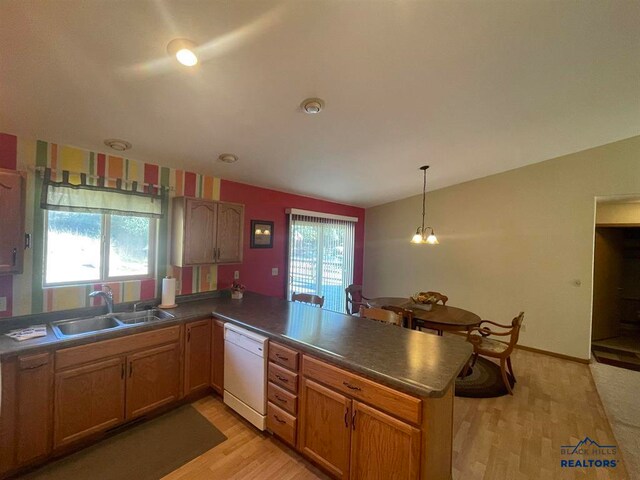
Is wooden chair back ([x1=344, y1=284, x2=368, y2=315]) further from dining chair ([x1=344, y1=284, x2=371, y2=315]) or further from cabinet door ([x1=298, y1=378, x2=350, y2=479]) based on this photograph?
cabinet door ([x1=298, y1=378, x2=350, y2=479])

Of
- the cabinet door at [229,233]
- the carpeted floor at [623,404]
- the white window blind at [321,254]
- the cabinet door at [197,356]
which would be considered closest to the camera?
the carpeted floor at [623,404]

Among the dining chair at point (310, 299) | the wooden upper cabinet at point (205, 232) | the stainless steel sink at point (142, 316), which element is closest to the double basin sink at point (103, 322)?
the stainless steel sink at point (142, 316)

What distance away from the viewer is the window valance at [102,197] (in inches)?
87.7

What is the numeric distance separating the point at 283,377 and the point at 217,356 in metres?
0.93

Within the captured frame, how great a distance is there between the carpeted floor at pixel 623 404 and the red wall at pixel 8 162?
4.74 metres

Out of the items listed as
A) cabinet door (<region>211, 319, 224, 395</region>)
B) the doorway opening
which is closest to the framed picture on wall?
cabinet door (<region>211, 319, 224, 395</region>)

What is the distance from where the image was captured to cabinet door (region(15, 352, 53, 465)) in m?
1.71

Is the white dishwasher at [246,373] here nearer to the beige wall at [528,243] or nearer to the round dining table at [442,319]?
the round dining table at [442,319]

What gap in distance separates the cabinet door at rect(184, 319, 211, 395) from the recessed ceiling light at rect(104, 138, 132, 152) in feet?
5.53

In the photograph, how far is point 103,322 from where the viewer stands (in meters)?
2.43

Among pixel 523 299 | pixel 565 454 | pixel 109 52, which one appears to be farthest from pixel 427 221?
pixel 109 52

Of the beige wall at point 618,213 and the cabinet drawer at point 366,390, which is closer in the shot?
the cabinet drawer at point 366,390

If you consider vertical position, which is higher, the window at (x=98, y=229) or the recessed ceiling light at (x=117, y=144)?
the recessed ceiling light at (x=117, y=144)

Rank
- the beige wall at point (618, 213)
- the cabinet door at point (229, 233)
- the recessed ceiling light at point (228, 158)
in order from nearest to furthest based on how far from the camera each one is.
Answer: the recessed ceiling light at point (228, 158), the cabinet door at point (229, 233), the beige wall at point (618, 213)
